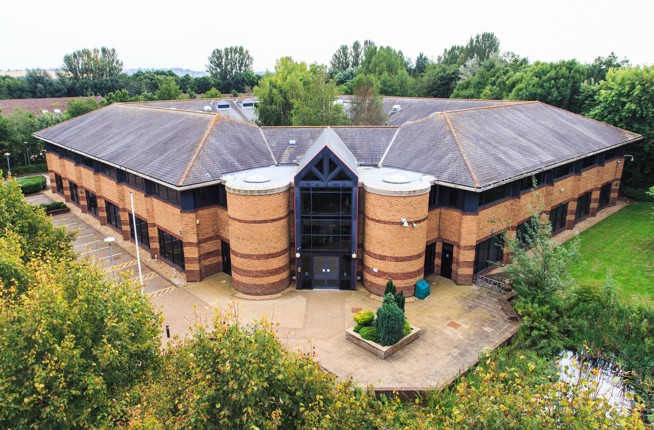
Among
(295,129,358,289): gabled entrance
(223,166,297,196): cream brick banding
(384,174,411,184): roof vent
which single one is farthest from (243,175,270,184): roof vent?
(384,174,411,184): roof vent

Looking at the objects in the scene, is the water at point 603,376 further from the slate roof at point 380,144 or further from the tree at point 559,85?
the tree at point 559,85

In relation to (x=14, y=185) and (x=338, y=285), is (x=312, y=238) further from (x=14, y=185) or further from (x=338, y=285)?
(x=14, y=185)

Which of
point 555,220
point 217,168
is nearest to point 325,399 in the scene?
point 217,168

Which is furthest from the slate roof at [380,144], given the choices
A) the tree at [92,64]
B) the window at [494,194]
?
the tree at [92,64]

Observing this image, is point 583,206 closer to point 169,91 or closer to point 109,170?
point 109,170

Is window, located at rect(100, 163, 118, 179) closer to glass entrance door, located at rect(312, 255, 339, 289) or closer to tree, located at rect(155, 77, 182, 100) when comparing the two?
glass entrance door, located at rect(312, 255, 339, 289)
